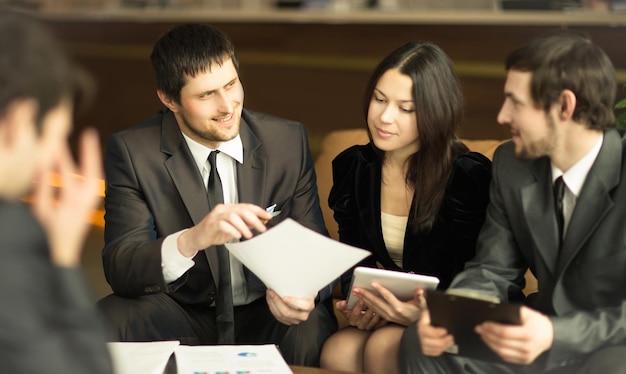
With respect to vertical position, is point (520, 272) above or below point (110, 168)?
below

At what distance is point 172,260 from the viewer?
7.74 feet

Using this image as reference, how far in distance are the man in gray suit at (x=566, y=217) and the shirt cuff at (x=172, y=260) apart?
652 mm

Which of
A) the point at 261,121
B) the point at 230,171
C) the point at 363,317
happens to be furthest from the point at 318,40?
the point at 363,317

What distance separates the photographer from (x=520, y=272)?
234 cm

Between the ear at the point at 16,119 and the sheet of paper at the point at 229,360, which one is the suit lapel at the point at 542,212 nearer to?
the sheet of paper at the point at 229,360

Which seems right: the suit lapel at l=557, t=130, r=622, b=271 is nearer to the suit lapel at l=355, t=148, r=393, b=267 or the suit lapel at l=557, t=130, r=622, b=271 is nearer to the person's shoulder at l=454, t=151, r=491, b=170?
the person's shoulder at l=454, t=151, r=491, b=170

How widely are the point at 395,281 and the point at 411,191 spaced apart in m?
0.45

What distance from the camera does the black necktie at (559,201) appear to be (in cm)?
217

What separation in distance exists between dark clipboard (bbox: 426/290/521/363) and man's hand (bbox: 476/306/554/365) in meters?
0.02

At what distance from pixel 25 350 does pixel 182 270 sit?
1207 millimetres

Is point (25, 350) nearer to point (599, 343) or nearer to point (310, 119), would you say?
point (599, 343)

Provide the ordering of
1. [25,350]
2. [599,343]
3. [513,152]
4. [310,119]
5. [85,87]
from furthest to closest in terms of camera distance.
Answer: [310,119], [513,152], [599,343], [85,87], [25,350]

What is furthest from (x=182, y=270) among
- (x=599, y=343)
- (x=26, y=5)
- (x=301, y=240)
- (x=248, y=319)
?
(x=26, y=5)

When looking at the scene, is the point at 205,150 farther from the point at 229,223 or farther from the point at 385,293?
the point at 385,293
